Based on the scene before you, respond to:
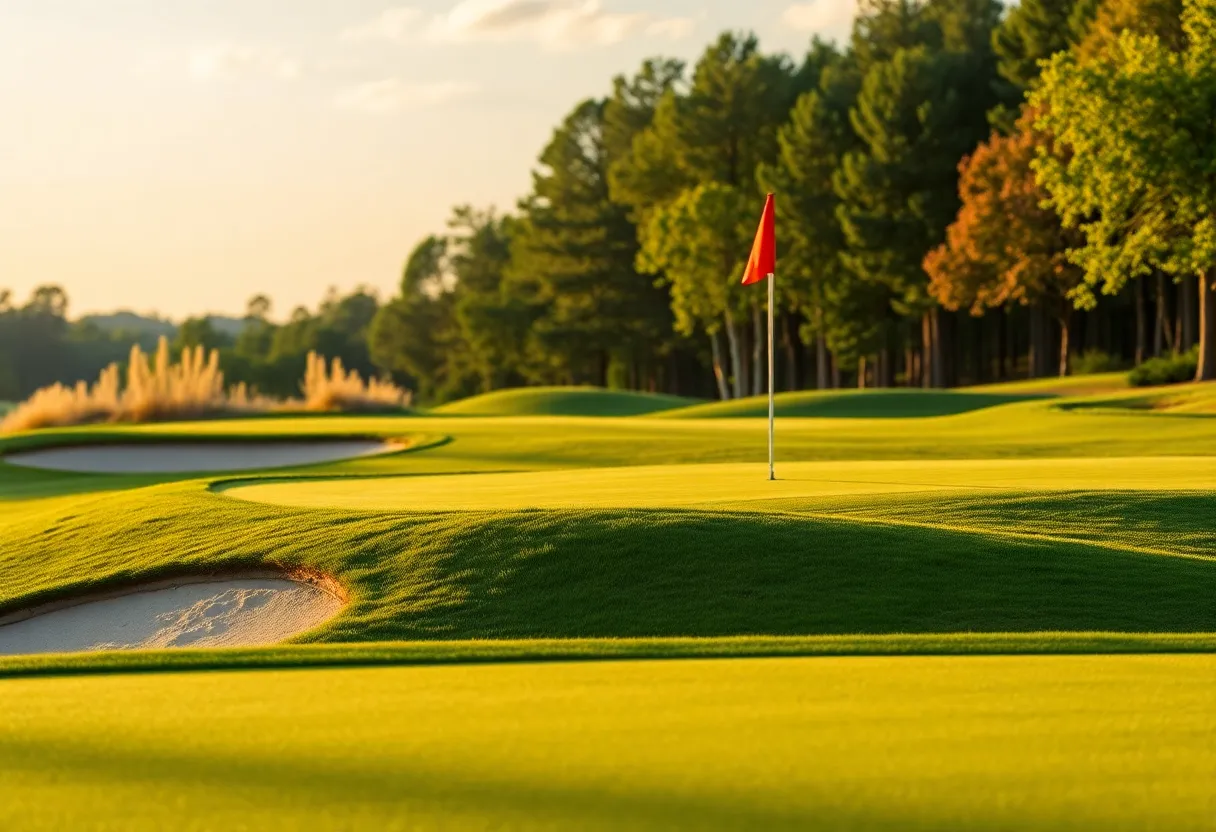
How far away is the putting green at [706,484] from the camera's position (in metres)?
13.0

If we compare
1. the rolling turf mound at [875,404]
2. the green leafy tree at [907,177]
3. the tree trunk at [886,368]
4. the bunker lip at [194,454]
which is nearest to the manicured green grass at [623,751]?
the bunker lip at [194,454]

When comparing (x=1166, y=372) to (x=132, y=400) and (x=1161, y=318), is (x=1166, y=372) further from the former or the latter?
(x=132, y=400)

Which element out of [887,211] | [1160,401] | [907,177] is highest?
[907,177]

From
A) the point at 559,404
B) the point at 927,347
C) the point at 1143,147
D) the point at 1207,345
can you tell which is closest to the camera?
the point at 1143,147

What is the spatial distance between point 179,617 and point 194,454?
15.9 meters

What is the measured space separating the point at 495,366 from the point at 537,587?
8377cm

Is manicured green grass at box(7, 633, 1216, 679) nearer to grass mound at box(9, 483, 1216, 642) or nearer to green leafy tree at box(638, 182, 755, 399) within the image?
grass mound at box(9, 483, 1216, 642)

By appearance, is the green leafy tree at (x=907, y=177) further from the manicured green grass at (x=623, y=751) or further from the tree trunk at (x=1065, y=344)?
the manicured green grass at (x=623, y=751)

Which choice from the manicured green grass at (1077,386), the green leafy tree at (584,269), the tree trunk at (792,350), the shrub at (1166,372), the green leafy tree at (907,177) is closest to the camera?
the shrub at (1166,372)

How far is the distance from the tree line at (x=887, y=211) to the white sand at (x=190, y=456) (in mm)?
18330

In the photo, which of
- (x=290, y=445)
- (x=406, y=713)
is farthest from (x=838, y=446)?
(x=406, y=713)

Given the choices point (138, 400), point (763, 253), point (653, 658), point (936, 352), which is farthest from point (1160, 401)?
point (936, 352)

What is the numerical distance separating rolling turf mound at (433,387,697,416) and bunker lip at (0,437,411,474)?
17.4m

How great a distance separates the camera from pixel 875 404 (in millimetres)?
38406
